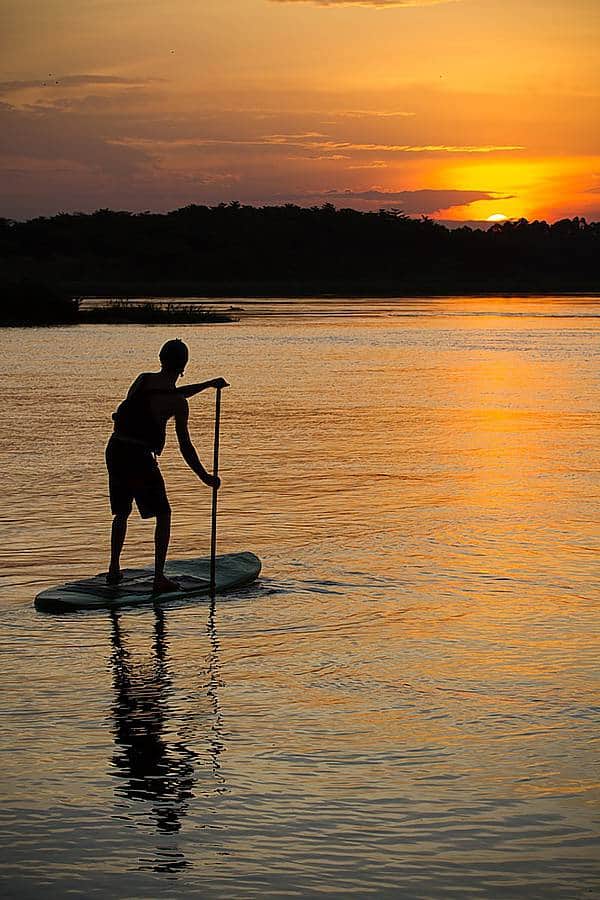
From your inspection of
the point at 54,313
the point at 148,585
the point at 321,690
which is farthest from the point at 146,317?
the point at 321,690

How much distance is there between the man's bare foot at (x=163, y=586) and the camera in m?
9.91

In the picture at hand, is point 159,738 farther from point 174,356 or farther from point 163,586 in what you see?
point 174,356

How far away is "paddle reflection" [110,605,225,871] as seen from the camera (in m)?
6.07

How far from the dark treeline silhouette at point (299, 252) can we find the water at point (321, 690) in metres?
131

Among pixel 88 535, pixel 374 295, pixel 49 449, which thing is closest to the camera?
pixel 88 535

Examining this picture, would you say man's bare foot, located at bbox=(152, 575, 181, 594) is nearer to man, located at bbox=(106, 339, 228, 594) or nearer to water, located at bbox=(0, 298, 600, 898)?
man, located at bbox=(106, 339, 228, 594)

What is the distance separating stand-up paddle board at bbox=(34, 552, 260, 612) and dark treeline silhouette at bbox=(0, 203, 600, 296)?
134321mm

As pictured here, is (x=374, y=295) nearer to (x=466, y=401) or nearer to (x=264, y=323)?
(x=264, y=323)

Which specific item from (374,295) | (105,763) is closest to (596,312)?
(374,295)

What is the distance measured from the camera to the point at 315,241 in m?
164

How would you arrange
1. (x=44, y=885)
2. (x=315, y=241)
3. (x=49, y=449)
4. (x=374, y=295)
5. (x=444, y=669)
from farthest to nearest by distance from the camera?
(x=315, y=241), (x=374, y=295), (x=49, y=449), (x=444, y=669), (x=44, y=885)

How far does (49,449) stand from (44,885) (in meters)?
14.1

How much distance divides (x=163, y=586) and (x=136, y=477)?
0.82 m

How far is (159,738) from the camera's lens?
22.6 ft
